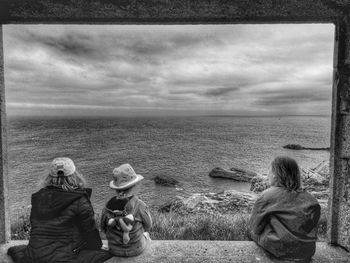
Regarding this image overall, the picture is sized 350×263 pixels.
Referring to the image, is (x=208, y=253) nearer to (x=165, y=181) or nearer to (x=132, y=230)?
(x=132, y=230)

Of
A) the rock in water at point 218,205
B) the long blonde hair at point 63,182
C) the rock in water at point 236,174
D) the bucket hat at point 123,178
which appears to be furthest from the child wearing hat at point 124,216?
the rock in water at point 236,174

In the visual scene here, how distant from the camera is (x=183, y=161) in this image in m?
59.2

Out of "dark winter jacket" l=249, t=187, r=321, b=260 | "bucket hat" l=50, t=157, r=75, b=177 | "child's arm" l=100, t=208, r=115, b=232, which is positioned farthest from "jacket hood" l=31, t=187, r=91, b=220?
"dark winter jacket" l=249, t=187, r=321, b=260

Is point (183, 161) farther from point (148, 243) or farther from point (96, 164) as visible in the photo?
point (148, 243)

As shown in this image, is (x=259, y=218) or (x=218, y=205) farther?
(x=218, y=205)

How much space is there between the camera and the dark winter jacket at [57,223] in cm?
292

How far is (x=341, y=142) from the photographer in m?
3.34

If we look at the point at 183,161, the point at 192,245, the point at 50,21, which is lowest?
the point at 183,161

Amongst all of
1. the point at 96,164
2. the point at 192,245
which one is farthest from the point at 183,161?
the point at 192,245

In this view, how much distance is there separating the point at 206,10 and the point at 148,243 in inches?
114

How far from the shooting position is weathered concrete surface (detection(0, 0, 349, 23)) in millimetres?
3182

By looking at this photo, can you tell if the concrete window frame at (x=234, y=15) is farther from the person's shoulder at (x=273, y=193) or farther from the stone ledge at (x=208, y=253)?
the person's shoulder at (x=273, y=193)

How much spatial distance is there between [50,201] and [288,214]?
2.51m

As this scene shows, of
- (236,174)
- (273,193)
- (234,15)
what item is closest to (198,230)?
(273,193)
